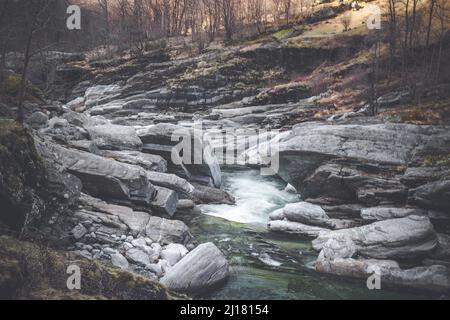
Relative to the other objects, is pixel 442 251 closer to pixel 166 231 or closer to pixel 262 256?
pixel 262 256

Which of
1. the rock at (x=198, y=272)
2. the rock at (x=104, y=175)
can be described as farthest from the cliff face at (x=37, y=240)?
the rock at (x=198, y=272)

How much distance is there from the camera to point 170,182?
18.1 m

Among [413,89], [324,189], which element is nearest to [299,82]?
[413,89]

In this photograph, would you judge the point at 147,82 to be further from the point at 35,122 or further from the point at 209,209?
the point at 209,209

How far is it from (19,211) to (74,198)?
2365mm

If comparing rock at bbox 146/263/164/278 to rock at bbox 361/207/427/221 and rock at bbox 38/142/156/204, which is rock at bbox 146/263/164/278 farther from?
rock at bbox 361/207/427/221

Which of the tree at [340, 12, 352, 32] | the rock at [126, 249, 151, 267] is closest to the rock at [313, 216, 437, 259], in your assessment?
the rock at [126, 249, 151, 267]

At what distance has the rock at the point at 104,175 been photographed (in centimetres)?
1530

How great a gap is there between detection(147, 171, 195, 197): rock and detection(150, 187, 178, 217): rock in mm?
945

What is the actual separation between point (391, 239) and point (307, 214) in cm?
387

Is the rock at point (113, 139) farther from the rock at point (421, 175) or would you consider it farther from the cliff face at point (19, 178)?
the rock at point (421, 175)

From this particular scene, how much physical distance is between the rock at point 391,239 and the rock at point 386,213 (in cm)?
103

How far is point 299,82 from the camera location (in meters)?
41.8
